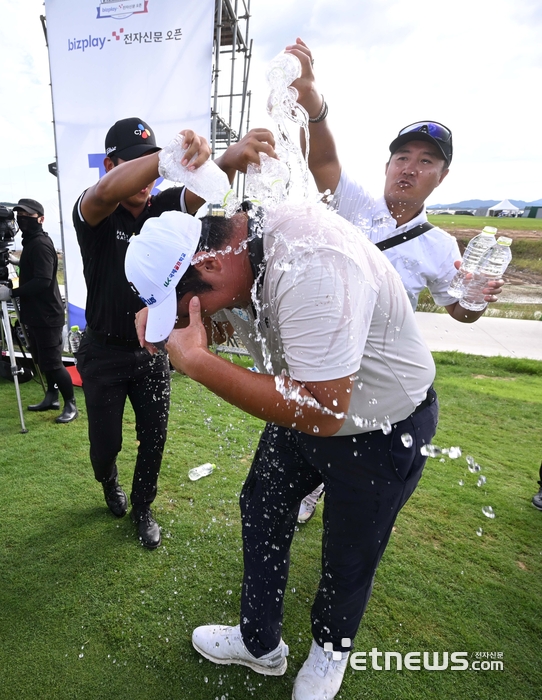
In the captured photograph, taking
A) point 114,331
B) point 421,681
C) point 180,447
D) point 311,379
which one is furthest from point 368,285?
point 180,447

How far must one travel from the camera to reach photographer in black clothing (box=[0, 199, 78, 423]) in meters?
4.05

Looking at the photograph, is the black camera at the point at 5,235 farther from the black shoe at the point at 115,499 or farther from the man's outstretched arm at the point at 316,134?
the man's outstretched arm at the point at 316,134

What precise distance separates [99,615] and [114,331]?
159 centimetres

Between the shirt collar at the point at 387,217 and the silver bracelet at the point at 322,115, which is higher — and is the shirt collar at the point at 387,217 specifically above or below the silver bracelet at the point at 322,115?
below

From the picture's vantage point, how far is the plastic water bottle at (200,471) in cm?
346

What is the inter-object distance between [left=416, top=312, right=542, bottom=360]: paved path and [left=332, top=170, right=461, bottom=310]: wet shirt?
20.1 feet

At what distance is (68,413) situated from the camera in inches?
172

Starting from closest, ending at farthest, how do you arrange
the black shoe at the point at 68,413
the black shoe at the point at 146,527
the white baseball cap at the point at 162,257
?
the white baseball cap at the point at 162,257, the black shoe at the point at 146,527, the black shoe at the point at 68,413

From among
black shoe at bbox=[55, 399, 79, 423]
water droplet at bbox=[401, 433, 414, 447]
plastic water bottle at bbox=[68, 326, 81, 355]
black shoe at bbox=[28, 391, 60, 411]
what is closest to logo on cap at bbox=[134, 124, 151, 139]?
water droplet at bbox=[401, 433, 414, 447]

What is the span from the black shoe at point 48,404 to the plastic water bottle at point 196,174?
384 centimetres

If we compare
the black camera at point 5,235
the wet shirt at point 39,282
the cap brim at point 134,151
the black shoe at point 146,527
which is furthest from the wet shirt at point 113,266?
the black camera at point 5,235

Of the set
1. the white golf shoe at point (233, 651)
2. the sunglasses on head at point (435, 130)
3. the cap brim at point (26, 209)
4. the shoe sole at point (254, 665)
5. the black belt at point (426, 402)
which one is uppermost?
the sunglasses on head at point (435, 130)

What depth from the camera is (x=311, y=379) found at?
1.10m

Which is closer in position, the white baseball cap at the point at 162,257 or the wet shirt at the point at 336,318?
the wet shirt at the point at 336,318
